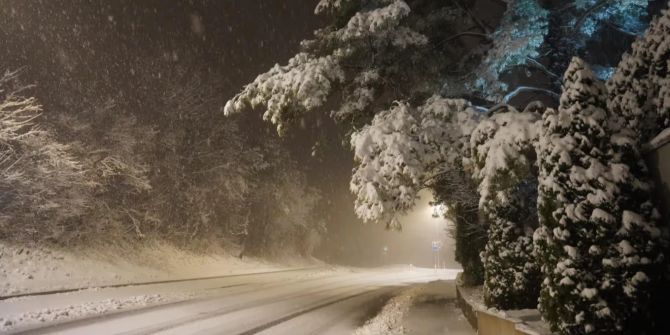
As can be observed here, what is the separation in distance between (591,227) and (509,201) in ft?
12.5

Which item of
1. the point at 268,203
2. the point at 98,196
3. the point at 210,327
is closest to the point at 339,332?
the point at 210,327

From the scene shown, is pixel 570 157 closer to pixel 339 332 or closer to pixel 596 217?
pixel 596 217

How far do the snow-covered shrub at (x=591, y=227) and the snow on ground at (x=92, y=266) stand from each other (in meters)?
17.4

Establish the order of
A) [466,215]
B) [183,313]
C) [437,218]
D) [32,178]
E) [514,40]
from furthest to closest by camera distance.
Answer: [437,218]
[32,178]
[466,215]
[183,313]
[514,40]

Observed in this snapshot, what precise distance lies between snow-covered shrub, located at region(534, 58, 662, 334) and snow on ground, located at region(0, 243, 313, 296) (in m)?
17.4

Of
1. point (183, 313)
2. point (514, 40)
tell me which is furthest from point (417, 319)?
point (514, 40)

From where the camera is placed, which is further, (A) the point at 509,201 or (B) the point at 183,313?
(B) the point at 183,313

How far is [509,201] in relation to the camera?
9273 millimetres

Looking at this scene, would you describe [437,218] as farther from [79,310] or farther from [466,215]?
[79,310]

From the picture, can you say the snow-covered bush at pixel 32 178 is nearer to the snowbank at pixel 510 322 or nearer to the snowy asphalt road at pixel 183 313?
the snowy asphalt road at pixel 183 313

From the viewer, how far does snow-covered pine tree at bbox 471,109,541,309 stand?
767cm

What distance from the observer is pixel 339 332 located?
10.5 meters

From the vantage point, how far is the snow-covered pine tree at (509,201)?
7.67m

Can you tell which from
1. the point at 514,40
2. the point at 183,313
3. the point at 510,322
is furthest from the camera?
the point at 183,313
